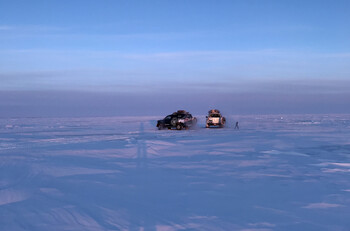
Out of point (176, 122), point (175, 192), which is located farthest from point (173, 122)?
point (175, 192)

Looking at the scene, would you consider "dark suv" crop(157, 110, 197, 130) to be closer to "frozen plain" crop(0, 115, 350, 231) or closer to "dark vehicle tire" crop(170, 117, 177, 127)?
"dark vehicle tire" crop(170, 117, 177, 127)

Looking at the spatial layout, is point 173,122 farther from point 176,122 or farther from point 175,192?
point 175,192

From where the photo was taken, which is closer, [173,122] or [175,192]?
[175,192]

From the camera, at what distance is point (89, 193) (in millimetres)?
7844

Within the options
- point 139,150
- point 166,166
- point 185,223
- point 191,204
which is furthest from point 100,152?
point 185,223

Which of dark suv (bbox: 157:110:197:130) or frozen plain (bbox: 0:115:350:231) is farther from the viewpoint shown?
dark suv (bbox: 157:110:197:130)

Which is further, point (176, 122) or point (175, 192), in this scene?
point (176, 122)

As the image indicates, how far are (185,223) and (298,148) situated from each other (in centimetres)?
1232

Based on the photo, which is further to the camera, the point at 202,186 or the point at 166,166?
the point at 166,166

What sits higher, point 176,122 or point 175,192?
point 176,122

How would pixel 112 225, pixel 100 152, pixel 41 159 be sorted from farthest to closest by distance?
1. pixel 100 152
2. pixel 41 159
3. pixel 112 225

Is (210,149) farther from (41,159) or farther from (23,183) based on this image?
(23,183)

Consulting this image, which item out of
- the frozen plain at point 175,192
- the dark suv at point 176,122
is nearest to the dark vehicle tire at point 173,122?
the dark suv at point 176,122

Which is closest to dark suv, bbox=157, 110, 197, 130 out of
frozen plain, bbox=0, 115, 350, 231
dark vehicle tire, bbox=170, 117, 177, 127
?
dark vehicle tire, bbox=170, 117, 177, 127
